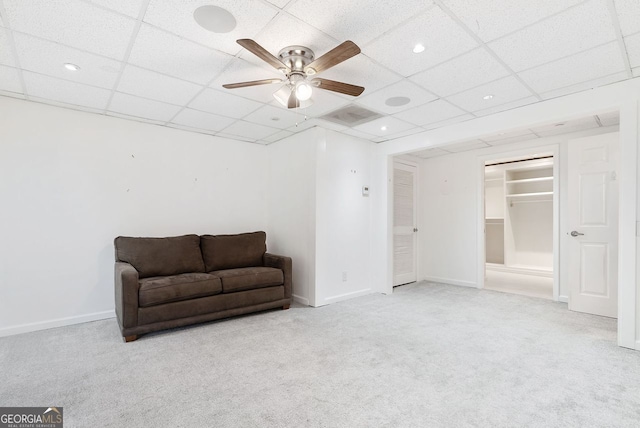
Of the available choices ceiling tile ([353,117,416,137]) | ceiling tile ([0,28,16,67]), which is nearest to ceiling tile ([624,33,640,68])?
ceiling tile ([353,117,416,137])

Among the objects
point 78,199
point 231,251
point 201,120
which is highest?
point 201,120

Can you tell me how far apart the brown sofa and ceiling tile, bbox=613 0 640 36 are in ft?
12.1

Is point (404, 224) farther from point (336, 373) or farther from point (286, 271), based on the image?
point (336, 373)

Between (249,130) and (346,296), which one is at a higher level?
(249,130)

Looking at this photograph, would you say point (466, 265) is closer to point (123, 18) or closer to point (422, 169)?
point (422, 169)

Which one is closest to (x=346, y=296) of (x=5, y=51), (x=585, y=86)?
(x=585, y=86)

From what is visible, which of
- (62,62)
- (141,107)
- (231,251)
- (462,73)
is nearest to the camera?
(62,62)

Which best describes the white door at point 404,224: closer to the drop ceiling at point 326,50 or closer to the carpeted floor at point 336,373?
the carpeted floor at point 336,373

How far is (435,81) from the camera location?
9.41 feet

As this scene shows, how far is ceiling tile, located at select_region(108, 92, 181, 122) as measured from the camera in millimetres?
3287

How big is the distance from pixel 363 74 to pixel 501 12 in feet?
3.60

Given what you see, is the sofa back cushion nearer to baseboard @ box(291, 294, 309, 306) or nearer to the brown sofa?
the brown sofa

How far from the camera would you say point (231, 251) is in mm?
4164

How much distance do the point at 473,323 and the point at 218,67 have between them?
12.3ft
